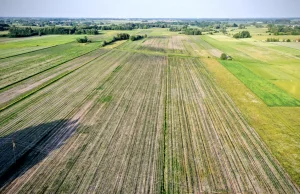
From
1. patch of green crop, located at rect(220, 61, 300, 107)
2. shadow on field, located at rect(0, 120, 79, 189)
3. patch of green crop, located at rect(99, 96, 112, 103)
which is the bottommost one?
shadow on field, located at rect(0, 120, 79, 189)

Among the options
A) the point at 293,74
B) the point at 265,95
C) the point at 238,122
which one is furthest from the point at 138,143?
the point at 293,74

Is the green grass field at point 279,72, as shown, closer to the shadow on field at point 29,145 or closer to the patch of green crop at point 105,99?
the patch of green crop at point 105,99

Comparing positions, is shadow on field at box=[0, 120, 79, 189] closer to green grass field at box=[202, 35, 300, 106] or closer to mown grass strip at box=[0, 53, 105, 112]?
mown grass strip at box=[0, 53, 105, 112]

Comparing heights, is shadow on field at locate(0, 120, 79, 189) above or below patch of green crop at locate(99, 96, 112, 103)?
below

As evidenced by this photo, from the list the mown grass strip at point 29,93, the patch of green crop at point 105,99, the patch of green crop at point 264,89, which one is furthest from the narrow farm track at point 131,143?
the patch of green crop at point 264,89

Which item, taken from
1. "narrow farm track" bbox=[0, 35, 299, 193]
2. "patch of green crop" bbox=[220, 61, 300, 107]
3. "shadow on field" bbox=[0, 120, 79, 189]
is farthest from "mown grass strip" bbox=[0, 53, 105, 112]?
"patch of green crop" bbox=[220, 61, 300, 107]

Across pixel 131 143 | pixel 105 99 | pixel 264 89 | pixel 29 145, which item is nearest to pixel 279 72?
pixel 264 89

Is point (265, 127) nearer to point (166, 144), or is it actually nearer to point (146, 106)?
point (166, 144)
